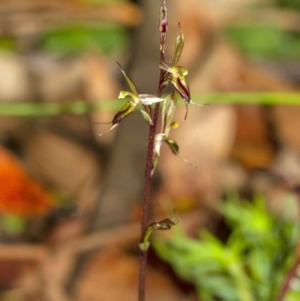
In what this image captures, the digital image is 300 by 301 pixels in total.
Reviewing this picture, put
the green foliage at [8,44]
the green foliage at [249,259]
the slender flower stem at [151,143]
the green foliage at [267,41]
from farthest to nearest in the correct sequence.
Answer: the green foliage at [267,41]
the green foliage at [8,44]
the green foliage at [249,259]
the slender flower stem at [151,143]

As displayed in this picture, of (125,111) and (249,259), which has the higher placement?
(125,111)

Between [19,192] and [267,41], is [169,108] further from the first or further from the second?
[267,41]

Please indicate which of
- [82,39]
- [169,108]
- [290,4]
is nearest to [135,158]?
[82,39]

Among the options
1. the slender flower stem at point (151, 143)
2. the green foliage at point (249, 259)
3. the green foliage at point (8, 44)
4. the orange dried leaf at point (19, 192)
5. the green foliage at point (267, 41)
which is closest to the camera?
the slender flower stem at point (151, 143)

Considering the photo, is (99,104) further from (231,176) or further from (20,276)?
(231,176)

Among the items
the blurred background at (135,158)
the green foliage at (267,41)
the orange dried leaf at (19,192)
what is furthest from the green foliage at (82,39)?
the orange dried leaf at (19,192)

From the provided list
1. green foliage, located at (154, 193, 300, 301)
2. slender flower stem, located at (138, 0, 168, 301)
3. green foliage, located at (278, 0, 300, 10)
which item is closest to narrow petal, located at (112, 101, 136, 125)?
slender flower stem, located at (138, 0, 168, 301)

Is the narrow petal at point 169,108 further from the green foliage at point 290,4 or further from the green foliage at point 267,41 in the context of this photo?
the green foliage at point 290,4

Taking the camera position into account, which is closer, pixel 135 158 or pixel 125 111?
pixel 125 111
